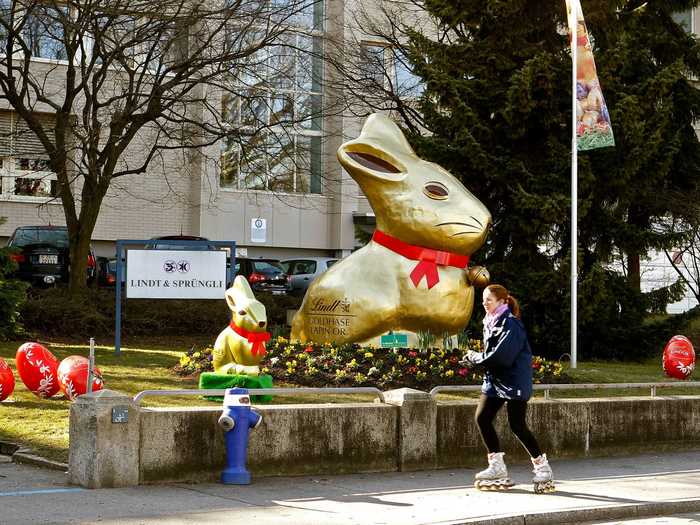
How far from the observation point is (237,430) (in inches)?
396

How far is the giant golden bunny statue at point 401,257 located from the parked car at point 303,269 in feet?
68.9

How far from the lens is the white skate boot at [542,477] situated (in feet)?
32.9

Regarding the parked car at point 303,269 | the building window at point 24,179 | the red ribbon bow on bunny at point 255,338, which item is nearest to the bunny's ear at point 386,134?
the red ribbon bow on bunny at point 255,338

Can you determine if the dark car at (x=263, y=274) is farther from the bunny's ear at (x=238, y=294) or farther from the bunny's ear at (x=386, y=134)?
the bunny's ear at (x=238, y=294)

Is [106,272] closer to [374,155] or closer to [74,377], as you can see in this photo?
[374,155]

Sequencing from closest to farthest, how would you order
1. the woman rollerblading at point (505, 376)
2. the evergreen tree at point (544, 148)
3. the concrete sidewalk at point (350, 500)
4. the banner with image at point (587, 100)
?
the concrete sidewalk at point (350, 500) → the woman rollerblading at point (505, 376) → the banner with image at point (587, 100) → the evergreen tree at point (544, 148)

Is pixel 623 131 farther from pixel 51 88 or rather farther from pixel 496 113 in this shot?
pixel 51 88

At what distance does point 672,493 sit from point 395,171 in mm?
6514

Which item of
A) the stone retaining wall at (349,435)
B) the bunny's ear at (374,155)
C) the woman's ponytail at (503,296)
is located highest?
the bunny's ear at (374,155)

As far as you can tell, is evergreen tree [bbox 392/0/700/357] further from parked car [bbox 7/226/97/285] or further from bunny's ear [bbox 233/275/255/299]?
parked car [bbox 7/226/97/285]

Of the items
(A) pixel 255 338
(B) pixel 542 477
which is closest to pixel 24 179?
(A) pixel 255 338

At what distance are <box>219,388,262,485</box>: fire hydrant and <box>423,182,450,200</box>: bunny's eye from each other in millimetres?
5877

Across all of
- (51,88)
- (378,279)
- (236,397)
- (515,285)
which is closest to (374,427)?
(236,397)

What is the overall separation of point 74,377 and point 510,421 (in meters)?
5.56
